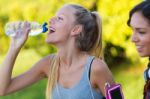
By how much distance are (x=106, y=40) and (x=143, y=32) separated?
8.07ft

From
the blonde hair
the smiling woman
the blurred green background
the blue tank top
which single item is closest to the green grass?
the blurred green background

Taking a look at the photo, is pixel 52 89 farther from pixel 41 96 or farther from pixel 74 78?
pixel 41 96

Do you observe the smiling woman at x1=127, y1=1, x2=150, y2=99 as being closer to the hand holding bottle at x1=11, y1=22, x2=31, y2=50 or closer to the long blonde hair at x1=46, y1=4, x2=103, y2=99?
the long blonde hair at x1=46, y1=4, x2=103, y2=99

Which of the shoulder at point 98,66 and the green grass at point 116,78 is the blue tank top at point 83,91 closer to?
the shoulder at point 98,66

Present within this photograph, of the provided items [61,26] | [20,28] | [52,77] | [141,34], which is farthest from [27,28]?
[141,34]

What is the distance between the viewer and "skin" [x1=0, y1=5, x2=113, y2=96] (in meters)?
2.73

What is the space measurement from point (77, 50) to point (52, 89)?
265 millimetres

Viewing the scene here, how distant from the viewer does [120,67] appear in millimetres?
4949

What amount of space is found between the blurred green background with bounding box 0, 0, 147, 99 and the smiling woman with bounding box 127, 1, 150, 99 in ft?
7.58

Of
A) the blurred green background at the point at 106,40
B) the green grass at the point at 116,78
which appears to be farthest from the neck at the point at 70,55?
→ the green grass at the point at 116,78

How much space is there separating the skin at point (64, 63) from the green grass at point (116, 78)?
2.02 metres

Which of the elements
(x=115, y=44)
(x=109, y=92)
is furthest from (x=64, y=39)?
(x=115, y=44)

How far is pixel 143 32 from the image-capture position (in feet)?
7.68

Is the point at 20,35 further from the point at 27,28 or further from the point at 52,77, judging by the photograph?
the point at 52,77
